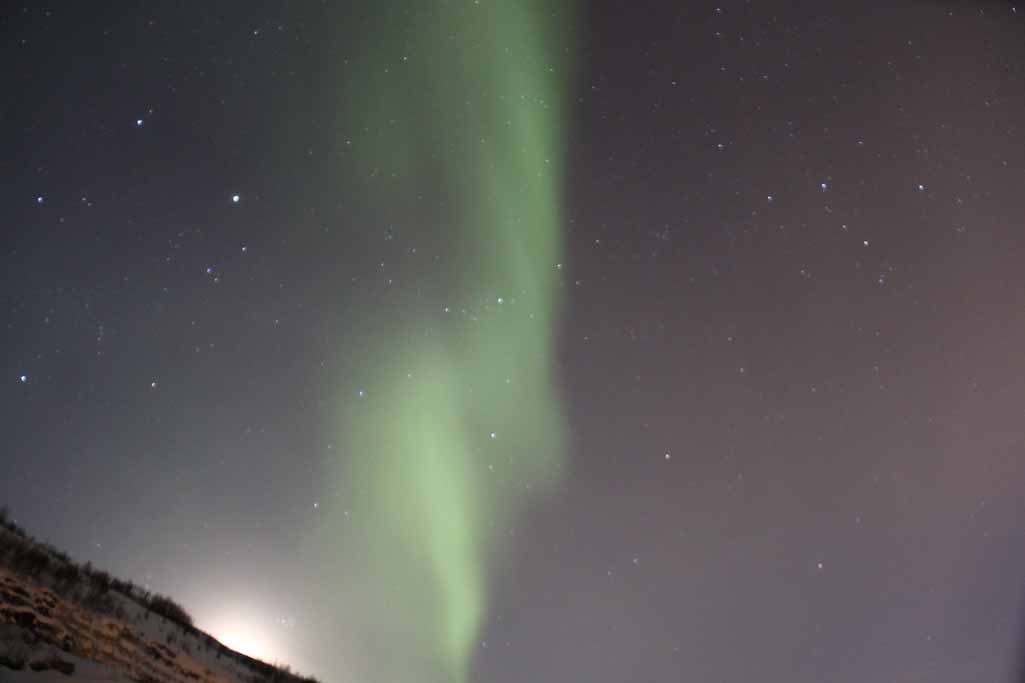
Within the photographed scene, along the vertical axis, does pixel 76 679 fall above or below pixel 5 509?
below

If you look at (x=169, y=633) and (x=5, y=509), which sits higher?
(x=5, y=509)

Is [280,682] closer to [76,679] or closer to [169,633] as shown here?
[169,633]

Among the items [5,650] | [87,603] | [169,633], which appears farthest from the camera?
[169,633]

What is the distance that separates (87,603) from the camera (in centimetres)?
878

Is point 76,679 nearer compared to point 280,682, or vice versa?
point 76,679

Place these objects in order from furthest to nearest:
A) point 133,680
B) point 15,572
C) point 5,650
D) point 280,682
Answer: point 280,682 < point 15,572 < point 133,680 < point 5,650

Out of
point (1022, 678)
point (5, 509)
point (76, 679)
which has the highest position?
point (1022, 678)

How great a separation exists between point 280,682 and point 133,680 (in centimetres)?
770

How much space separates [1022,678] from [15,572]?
13.6 metres

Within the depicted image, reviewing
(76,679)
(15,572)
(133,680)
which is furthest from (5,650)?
(15,572)

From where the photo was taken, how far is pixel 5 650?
4711 millimetres

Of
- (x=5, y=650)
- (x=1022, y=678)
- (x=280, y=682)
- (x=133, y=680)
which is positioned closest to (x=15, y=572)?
(x=133, y=680)

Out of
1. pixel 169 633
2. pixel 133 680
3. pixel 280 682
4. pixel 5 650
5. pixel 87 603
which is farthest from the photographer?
pixel 280 682

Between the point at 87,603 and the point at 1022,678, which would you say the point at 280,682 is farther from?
the point at 1022,678
